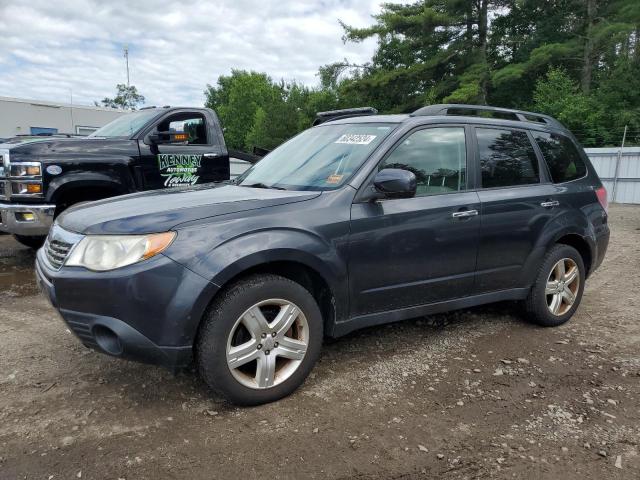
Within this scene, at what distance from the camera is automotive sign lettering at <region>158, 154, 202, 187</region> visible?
6617 mm

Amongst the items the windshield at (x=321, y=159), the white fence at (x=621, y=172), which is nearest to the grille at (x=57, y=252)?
the windshield at (x=321, y=159)

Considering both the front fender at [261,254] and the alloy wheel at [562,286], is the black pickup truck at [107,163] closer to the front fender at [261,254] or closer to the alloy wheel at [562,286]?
the front fender at [261,254]

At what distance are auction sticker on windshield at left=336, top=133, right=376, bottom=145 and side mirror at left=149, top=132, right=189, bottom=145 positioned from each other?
3.30 metres

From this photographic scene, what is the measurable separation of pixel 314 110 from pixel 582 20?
2129 centimetres

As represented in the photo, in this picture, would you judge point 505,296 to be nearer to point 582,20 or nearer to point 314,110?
point 582,20

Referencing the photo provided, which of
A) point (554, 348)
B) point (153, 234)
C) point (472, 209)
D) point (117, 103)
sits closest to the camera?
point (153, 234)

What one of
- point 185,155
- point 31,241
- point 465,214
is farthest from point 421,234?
point 31,241

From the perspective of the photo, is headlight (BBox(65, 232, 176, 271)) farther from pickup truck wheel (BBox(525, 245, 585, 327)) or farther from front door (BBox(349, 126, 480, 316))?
pickup truck wheel (BBox(525, 245, 585, 327))

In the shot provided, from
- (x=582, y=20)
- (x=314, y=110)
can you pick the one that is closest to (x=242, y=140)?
(x=314, y=110)

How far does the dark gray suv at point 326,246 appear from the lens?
8.86 feet

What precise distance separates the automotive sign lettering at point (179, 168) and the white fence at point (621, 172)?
13.7 meters

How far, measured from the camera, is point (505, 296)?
410cm

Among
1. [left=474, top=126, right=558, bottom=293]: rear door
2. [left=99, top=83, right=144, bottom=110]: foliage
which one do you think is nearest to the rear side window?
[left=474, top=126, right=558, bottom=293]: rear door

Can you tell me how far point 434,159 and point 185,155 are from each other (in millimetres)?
4124
